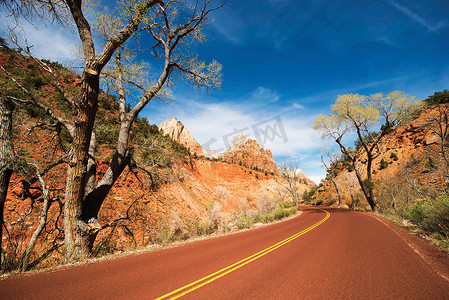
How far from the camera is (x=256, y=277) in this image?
13.0 feet

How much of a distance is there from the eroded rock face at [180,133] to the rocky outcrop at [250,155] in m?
21.6

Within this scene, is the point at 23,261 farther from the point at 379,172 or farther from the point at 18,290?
the point at 379,172

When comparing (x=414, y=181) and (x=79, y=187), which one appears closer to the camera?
(x=79, y=187)

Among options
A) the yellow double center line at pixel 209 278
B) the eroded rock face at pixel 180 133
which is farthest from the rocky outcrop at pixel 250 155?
the yellow double center line at pixel 209 278

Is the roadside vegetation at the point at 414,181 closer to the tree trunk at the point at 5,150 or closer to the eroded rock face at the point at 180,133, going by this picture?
the tree trunk at the point at 5,150

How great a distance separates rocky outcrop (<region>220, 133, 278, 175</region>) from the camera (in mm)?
86394

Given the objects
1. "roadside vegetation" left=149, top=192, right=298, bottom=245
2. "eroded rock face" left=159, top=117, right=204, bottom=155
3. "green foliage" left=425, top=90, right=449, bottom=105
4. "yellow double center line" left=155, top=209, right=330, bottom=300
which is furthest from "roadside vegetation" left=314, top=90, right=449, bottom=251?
"eroded rock face" left=159, top=117, right=204, bottom=155

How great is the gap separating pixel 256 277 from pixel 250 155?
275ft

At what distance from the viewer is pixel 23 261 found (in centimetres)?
434

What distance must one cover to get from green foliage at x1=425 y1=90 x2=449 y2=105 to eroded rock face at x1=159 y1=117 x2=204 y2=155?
194 feet

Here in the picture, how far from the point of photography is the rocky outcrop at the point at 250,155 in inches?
3401

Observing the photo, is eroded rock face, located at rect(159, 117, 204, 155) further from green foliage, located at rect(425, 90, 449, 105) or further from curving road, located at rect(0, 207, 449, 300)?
curving road, located at rect(0, 207, 449, 300)

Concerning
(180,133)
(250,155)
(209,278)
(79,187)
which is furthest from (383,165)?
(180,133)

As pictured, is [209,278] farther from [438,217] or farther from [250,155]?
[250,155]
